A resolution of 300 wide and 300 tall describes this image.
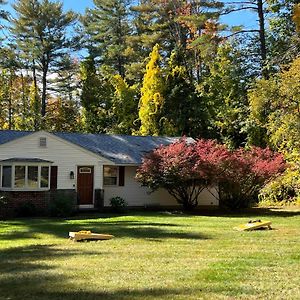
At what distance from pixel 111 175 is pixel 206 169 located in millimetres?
5250

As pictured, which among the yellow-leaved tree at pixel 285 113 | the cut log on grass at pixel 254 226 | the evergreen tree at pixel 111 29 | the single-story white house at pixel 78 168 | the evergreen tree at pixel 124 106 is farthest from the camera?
the evergreen tree at pixel 111 29

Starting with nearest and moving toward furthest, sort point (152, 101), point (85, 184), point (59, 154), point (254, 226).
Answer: point (254, 226) < point (59, 154) < point (85, 184) < point (152, 101)

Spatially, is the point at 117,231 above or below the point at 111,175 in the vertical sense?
below

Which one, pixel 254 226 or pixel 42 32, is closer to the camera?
pixel 254 226

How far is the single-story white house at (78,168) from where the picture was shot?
21.1 m

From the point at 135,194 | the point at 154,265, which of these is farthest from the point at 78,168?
the point at 154,265

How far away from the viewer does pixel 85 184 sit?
22969mm

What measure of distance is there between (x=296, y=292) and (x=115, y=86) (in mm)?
31223

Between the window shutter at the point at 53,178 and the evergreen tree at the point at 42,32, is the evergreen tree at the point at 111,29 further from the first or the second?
the window shutter at the point at 53,178

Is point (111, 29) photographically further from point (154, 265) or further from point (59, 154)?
point (154, 265)

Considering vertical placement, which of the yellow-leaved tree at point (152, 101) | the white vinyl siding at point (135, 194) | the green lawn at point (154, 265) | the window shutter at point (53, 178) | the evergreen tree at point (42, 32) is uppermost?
the evergreen tree at point (42, 32)

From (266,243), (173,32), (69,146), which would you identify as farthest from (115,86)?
(266,243)

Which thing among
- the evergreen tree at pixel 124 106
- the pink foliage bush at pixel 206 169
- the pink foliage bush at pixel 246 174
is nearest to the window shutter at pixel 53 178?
the pink foliage bush at pixel 206 169

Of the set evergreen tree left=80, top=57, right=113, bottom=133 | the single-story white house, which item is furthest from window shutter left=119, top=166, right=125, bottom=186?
evergreen tree left=80, top=57, right=113, bottom=133
